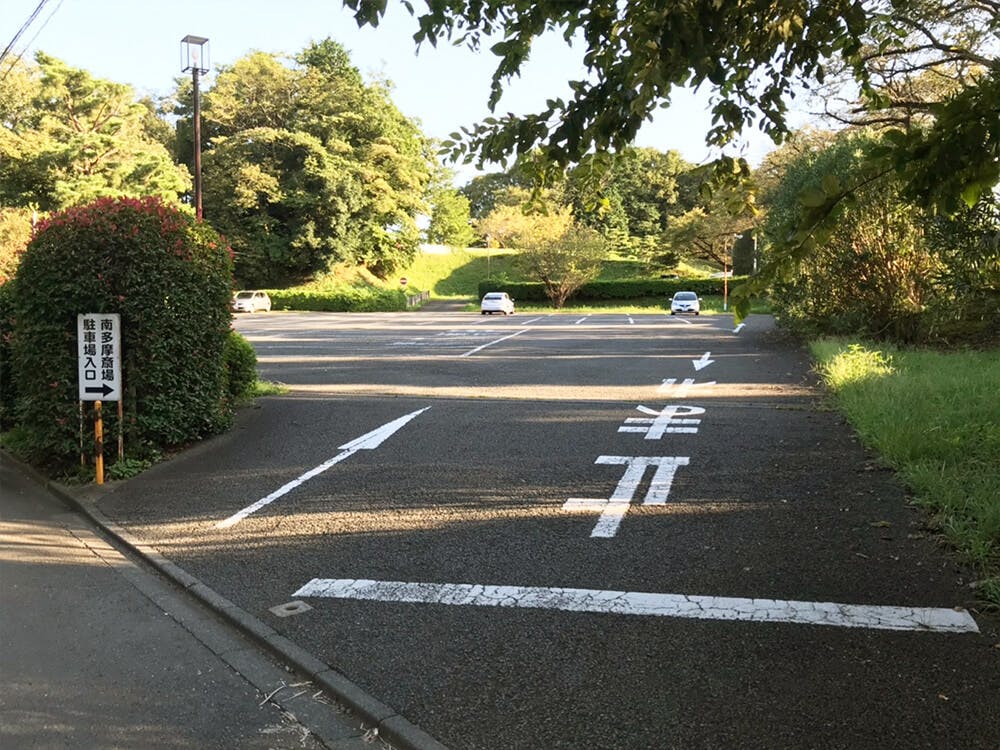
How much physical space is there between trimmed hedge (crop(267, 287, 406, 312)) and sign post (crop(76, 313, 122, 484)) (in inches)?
1614

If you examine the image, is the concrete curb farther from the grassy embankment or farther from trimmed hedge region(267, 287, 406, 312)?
the grassy embankment

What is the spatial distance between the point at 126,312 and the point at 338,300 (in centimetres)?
4124

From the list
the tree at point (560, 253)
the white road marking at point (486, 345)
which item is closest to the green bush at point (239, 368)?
the white road marking at point (486, 345)

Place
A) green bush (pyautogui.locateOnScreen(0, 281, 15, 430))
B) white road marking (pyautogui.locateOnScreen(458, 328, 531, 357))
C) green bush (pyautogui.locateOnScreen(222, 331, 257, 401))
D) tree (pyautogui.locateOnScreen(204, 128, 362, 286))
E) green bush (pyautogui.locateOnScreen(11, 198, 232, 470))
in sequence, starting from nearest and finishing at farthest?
green bush (pyautogui.locateOnScreen(11, 198, 232, 470)) → green bush (pyautogui.locateOnScreen(0, 281, 15, 430)) → green bush (pyautogui.locateOnScreen(222, 331, 257, 401)) → white road marking (pyautogui.locateOnScreen(458, 328, 531, 357)) → tree (pyautogui.locateOnScreen(204, 128, 362, 286))

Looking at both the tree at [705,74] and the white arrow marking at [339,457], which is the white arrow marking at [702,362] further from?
the tree at [705,74]

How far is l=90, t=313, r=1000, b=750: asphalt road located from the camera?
314 centimetres

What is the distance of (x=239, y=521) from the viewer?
19.7 ft

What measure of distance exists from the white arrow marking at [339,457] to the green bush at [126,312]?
67.4 inches

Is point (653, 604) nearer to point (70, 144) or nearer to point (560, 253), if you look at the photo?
point (70, 144)

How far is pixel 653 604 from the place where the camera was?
4188mm

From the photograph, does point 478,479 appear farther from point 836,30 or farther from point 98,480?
point 836,30

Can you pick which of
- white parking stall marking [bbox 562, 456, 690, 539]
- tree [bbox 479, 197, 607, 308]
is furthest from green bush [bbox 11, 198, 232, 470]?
tree [bbox 479, 197, 607, 308]

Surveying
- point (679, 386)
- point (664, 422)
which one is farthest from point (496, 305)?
point (664, 422)

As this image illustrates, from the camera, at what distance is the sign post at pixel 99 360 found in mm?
7051
